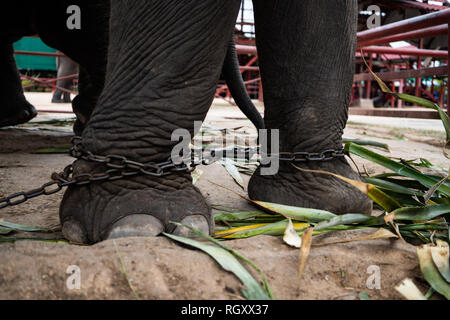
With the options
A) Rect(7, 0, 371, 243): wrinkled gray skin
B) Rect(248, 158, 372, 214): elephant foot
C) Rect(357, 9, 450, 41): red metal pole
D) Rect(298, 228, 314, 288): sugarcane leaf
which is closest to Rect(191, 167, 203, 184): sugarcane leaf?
Rect(248, 158, 372, 214): elephant foot

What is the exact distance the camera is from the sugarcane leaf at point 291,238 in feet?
3.04

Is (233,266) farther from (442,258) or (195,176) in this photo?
(195,176)

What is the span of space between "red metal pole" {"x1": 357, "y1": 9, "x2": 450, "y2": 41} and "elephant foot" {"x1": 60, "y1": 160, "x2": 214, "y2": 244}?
322 centimetres

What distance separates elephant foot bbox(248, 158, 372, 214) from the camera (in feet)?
4.09

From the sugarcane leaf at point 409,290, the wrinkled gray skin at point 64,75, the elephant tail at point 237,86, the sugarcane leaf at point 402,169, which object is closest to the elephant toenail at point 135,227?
the sugarcane leaf at point 409,290

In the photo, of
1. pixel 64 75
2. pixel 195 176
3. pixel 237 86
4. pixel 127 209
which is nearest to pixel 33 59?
pixel 64 75

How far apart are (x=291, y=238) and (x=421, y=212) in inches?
13.5

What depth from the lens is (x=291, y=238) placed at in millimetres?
945

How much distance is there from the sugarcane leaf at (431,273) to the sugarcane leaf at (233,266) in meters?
0.31

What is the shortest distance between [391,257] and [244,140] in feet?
7.14

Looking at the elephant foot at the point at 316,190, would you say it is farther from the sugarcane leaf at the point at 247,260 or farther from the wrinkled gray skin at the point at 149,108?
the sugarcane leaf at the point at 247,260
